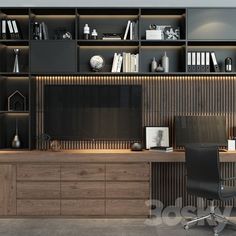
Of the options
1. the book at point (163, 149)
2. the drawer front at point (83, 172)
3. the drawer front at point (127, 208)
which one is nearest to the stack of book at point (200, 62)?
the book at point (163, 149)

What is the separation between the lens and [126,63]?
5938mm

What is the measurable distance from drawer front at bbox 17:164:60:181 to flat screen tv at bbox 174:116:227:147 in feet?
5.54

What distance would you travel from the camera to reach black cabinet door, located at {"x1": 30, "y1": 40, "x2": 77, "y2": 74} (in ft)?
19.2

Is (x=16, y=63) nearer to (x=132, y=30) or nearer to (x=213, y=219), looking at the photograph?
(x=132, y=30)

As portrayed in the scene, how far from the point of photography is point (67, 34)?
6.04m

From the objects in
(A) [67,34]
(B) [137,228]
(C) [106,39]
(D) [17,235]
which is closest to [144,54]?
(C) [106,39]

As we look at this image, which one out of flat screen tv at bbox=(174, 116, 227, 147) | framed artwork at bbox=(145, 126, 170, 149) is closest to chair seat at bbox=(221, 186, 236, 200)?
flat screen tv at bbox=(174, 116, 227, 147)

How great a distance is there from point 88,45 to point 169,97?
4.40ft

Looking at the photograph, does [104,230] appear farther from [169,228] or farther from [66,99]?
[66,99]

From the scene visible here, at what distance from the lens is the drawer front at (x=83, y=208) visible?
218 inches

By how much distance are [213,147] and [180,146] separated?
117 centimetres

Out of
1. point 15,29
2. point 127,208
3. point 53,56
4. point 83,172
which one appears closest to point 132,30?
A: point 53,56

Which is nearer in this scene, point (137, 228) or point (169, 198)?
point (137, 228)

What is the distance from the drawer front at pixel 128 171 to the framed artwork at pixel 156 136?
1.91ft
